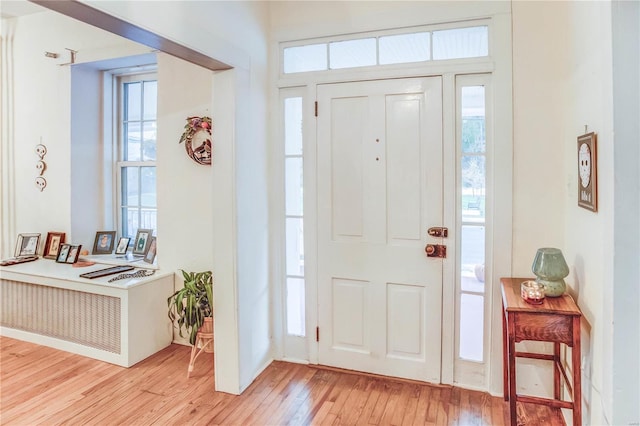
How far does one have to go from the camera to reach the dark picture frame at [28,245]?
11.5 ft

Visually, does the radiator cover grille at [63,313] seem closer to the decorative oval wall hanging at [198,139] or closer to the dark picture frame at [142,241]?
the dark picture frame at [142,241]

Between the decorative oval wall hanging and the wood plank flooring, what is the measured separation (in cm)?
155

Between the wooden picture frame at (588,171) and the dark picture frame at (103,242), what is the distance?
362 centimetres

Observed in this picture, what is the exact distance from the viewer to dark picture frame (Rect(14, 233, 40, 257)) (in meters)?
3.51

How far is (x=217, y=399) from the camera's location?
2322 mm

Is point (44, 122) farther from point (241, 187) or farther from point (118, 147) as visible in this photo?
point (241, 187)

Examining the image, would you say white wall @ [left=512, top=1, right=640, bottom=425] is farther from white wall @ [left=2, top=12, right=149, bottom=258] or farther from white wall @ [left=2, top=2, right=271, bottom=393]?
white wall @ [left=2, top=12, right=149, bottom=258]

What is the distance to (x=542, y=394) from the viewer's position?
224 cm

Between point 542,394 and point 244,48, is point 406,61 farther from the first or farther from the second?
point 542,394

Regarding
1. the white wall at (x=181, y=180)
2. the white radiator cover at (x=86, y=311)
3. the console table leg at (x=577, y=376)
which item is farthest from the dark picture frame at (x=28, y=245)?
the console table leg at (x=577, y=376)

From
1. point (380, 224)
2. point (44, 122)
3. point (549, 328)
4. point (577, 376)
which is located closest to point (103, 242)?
point (44, 122)

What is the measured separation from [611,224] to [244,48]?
85.6 inches

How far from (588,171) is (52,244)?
408cm

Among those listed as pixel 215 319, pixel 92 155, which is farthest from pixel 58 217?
pixel 215 319
